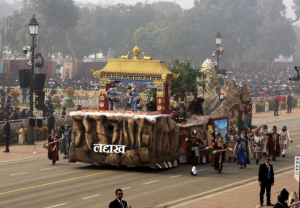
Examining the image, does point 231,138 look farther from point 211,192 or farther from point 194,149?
point 211,192

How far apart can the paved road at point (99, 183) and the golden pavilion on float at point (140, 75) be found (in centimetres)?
262

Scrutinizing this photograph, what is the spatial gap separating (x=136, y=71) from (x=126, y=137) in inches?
110

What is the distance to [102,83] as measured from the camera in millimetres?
30469

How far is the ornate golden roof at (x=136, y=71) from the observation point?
29.8 metres

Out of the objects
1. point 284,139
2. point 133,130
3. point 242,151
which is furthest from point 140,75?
point 284,139

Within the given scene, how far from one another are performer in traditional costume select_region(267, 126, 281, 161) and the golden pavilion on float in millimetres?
5618

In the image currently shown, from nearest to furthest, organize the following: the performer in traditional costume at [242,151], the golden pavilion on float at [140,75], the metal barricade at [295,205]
Answer: the metal barricade at [295,205]
the golden pavilion on float at [140,75]
the performer in traditional costume at [242,151]

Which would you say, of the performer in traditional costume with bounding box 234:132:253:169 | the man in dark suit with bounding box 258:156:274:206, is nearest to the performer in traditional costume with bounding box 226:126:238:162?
the performer in traditional costume with bounding box 234:132:253:169

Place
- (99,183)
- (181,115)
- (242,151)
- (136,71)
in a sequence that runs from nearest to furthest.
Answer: (99,183)
(136,71)
(242,151)
(181,115)

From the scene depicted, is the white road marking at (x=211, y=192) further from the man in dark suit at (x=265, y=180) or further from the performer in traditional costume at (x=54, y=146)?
the performer in traditional costume at (x=54, y=146)

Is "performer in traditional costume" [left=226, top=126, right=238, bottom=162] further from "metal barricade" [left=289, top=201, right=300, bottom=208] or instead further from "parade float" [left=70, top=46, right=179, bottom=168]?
"metal barricade" [left=289, top=201, right=300, bottom=208]

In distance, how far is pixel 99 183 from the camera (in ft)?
87.1

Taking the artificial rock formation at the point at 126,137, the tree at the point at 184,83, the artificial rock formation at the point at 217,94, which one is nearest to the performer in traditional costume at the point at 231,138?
the artificial rock formation at the point at 217,94

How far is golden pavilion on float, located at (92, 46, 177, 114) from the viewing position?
29.8 metres
